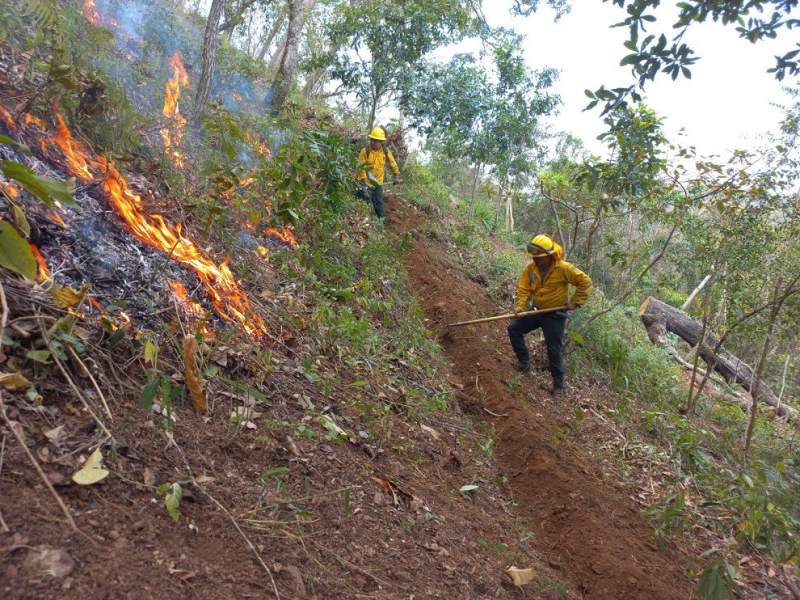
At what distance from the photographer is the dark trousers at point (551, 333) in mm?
7240

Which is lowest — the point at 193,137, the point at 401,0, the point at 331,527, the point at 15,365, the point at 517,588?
the point at 517,588

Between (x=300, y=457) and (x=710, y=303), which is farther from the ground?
(x=710, y=303)

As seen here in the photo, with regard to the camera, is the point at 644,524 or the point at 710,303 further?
the point at 710,303

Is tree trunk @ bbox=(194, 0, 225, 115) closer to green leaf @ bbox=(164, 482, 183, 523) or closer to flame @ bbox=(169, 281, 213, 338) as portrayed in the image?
flame @ bbox=(169, 281, 213, 338)

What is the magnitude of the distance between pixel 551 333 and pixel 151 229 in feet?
15.7

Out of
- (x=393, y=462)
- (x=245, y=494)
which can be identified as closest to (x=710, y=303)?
(x=393, y=462)

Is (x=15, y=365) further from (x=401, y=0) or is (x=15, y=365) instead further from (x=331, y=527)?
(x=401, y=0)

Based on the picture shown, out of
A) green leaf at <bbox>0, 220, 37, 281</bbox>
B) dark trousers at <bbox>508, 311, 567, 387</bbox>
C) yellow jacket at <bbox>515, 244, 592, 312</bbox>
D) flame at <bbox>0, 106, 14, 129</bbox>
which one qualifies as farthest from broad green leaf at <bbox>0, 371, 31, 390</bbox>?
dark trousers at <bbox>508, 311, 567, 387</bbox>

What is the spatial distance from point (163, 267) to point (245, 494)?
166 cm

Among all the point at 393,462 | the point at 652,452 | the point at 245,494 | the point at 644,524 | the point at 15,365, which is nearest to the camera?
the point at 15,365

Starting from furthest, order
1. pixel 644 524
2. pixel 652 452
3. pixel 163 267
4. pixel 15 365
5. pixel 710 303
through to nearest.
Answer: pixel 710 303
pixel 652 452
pixel 644 524
pixel 163 267
pixel 15 365

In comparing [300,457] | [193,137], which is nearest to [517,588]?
[300,457]

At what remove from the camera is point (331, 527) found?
3.14m

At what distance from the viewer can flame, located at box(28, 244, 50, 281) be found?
3.13 metres
